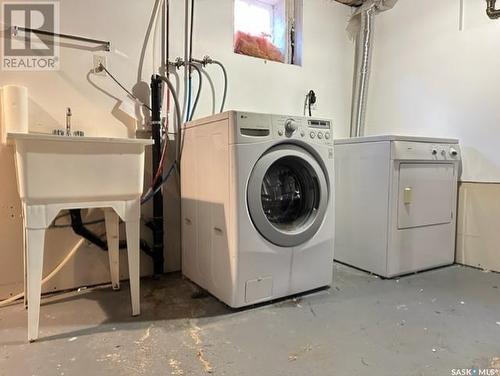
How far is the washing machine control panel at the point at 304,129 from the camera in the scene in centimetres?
171

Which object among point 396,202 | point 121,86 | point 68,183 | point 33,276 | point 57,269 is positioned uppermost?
point 121,86

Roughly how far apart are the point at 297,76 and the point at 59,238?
2050mm

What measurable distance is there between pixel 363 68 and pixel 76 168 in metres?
2.43

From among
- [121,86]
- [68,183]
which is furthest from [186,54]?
[68,183]

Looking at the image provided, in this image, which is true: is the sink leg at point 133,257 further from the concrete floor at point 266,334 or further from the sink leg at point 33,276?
the sink leg at point 33,276

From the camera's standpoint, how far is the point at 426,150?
7.22ft

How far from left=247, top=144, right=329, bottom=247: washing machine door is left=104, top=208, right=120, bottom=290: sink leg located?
77 centimetres

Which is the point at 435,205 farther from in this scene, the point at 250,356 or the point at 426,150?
the point at 250,356

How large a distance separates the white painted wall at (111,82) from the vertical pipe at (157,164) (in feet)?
0.41

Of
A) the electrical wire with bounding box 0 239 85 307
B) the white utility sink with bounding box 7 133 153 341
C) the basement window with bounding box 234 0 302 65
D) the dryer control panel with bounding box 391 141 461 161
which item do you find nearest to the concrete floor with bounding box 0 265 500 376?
the electrical wire with bounding box 0 239 85 307

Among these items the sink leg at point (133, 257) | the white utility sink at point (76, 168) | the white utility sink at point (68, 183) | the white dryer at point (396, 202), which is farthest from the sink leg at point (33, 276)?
the white dryer at point (396, 202)

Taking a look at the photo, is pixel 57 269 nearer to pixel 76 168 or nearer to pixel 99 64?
pixel 76 168

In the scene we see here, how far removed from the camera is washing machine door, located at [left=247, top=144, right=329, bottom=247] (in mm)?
1654

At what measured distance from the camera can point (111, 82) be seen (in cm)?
202
